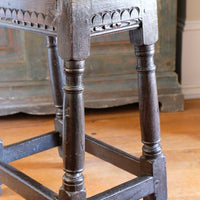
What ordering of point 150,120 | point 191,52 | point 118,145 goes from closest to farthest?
point 150,120 < point 118,145 < point 191,52

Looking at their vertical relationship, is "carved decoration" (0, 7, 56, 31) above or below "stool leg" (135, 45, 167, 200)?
above

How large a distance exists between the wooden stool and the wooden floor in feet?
0.41

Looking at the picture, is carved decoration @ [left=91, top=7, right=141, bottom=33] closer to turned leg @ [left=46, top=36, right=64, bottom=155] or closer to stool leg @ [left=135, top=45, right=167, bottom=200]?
stool leg @ [left=135, top=45, right=167, bottom=200]

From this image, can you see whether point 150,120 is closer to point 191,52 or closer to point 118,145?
point 118,145

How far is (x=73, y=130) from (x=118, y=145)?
754mm

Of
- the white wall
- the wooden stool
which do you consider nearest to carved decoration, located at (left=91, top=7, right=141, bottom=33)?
the wooden stool

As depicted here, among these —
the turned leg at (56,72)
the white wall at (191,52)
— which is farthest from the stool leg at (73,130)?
the white wall at (191,52)

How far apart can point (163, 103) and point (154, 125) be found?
0.87 metres

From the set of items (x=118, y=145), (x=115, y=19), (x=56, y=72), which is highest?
(x=115, y=19)

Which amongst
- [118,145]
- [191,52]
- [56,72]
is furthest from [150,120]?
[191,52]

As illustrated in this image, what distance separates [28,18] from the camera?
0.98m

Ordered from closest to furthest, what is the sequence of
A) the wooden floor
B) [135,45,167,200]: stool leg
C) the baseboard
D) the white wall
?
[135,45,167,200]: stool leg, the wooden floor, the white wall, the baseboard

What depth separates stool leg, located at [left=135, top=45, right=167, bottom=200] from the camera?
1.12 meters

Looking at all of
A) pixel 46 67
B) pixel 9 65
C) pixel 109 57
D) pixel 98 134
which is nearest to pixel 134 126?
pixel 98 134
